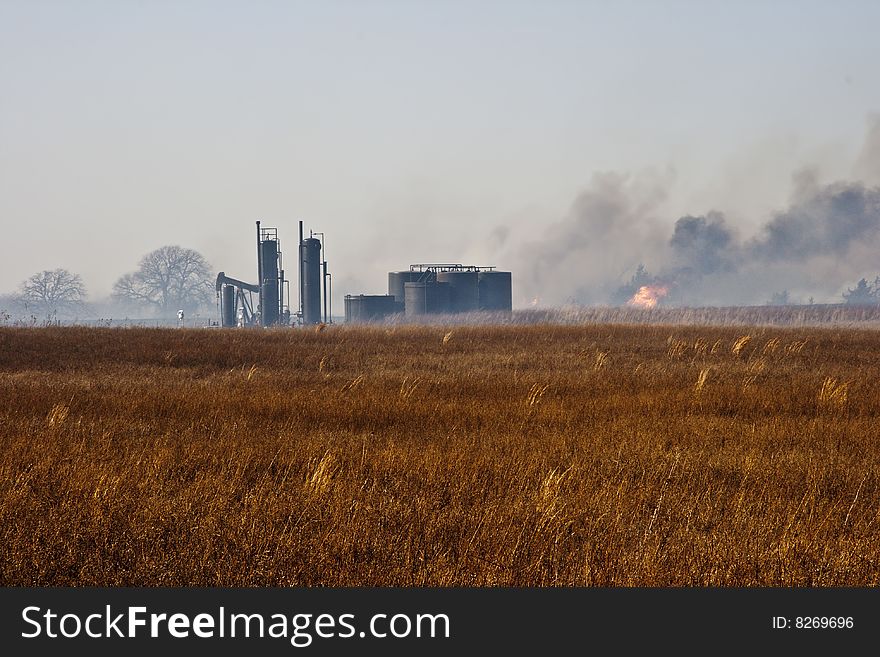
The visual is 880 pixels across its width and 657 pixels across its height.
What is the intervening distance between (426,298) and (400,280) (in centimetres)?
590

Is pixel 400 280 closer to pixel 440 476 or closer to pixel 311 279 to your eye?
pixel 311 279

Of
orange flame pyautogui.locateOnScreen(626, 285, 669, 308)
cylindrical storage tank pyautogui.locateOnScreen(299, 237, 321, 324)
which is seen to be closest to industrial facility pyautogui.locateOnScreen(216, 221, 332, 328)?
cylindrical storage tank pyautogui.locateOnScreen(299, 237, 321, 324)

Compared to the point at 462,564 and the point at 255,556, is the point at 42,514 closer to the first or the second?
the point at 255,556

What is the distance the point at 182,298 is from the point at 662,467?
365 ft

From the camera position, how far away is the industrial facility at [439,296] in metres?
71.3

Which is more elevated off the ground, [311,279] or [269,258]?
[269,258]

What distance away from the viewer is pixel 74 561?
585cm

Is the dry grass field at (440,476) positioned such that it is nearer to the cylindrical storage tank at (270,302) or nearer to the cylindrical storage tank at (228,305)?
the cylindrical storage tank at (270,302)

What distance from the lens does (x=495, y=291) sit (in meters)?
74.4

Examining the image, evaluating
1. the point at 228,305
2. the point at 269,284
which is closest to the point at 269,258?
the point at 269,284

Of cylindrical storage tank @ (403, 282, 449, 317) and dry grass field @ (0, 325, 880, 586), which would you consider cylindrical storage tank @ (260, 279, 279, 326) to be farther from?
dry grass field @ (0, 325, 880, 586)

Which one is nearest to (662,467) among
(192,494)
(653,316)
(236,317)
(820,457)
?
(820,457)

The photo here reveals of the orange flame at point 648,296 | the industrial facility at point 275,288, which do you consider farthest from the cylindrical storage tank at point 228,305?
the orange flame at point 648,296

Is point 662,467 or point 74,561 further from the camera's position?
point 662,467
